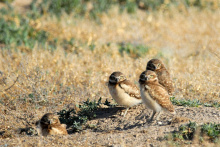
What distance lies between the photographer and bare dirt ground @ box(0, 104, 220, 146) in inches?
279

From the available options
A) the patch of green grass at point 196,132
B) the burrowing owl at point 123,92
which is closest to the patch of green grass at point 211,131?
the patch of green grass at point 196,132

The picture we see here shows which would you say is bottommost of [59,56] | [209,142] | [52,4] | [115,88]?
[209,142]

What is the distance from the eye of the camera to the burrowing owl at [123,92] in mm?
8617

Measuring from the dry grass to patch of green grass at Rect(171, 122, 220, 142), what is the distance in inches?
122

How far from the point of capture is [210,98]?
994 centimetres

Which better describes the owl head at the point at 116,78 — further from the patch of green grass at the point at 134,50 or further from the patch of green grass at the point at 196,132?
the patch of green grass at the point at 134,50

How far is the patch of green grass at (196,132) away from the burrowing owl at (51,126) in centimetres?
257

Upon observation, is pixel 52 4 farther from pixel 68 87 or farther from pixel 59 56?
pixel 68 87

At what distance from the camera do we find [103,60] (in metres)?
12.2

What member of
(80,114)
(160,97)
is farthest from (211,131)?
(80,114)

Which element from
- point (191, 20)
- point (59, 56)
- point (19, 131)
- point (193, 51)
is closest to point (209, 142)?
point (19, 131)

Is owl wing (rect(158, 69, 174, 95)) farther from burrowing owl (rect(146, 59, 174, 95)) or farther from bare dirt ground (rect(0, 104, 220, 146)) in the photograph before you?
bare dirt ground (rect(0, 104, 220, 146))

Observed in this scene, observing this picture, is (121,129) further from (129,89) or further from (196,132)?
(196,132)

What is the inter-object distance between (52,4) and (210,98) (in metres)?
9.94
